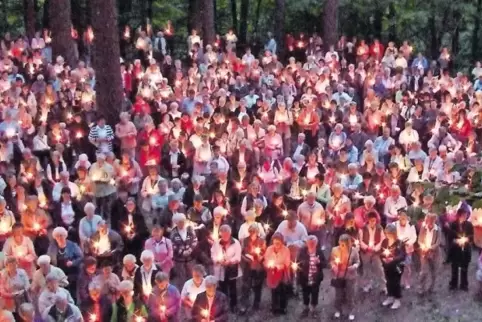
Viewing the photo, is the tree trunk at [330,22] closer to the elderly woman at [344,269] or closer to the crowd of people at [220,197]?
the crowd of people at [220,197]

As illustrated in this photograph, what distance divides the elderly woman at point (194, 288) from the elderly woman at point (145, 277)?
19.1 inches

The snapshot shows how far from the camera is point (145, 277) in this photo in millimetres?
10586

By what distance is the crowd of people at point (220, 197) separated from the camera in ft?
34.3

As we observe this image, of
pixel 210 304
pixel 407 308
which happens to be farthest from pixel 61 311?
pixel 407 308

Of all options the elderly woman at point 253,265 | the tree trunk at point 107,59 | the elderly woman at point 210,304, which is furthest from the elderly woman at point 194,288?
the tree trunk at point 107,59

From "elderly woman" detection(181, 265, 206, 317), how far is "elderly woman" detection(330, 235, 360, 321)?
7.08 feet

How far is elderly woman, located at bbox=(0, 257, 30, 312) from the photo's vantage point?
10.1m

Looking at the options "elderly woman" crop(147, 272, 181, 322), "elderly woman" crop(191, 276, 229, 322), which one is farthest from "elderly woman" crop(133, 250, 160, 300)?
"elderly woman" crop(191, 276, 229, 322)

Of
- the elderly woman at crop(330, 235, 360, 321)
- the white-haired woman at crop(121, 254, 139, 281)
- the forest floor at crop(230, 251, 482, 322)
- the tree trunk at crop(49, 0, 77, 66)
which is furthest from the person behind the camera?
the tree trunk at crop(49, 0, 77, 66)

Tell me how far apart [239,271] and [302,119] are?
6.25m

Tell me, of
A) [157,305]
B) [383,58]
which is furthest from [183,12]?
[157,305]

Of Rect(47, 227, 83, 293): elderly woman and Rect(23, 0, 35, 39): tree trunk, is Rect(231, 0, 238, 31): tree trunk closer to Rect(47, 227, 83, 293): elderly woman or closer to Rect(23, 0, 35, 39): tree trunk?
Rect(23, 0, 35, 39): tree trunk

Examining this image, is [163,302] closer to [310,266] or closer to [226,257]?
[226,257]

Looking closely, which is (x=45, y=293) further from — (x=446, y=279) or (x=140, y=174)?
(x=446, y=279)
